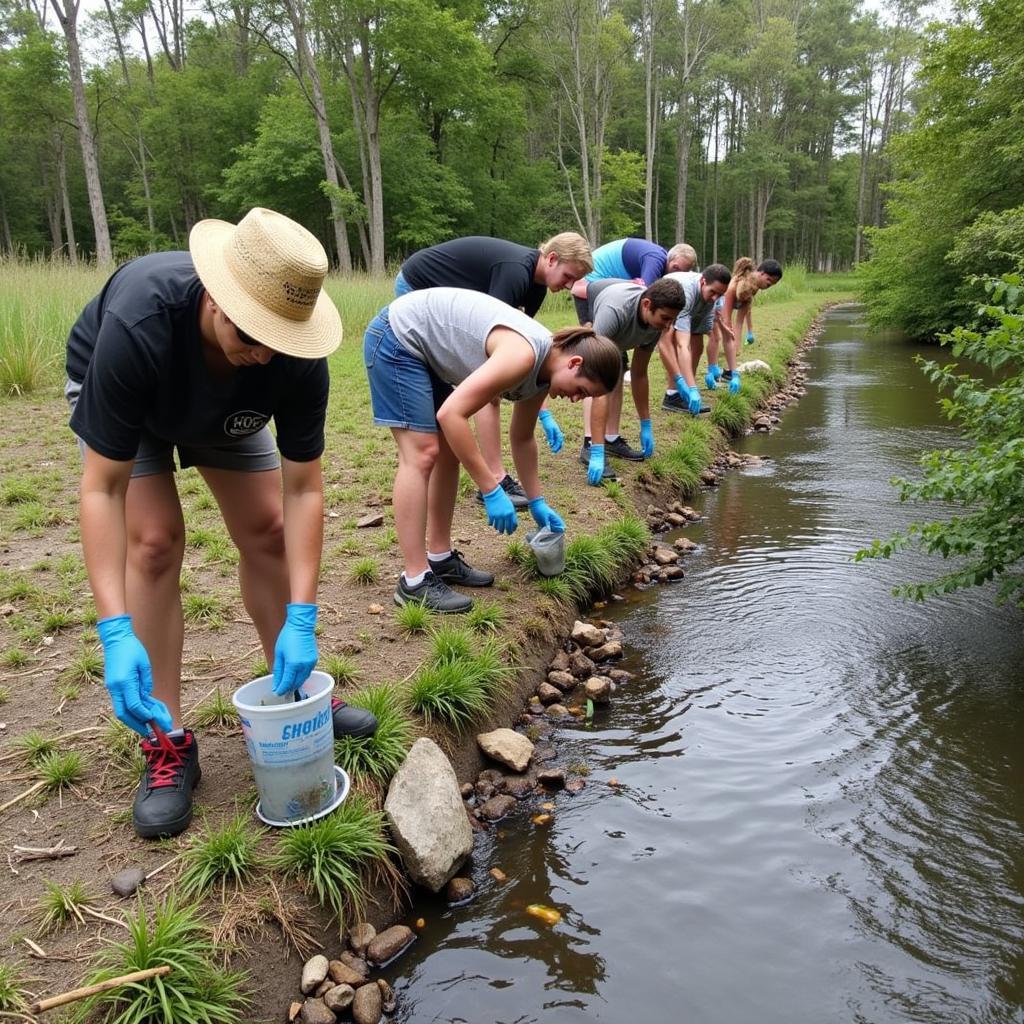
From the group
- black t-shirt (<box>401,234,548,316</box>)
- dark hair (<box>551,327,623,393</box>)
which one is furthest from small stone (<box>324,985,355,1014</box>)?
black t-shirt (<box>401,234,548,316</box>)

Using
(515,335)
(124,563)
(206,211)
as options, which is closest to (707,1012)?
(124,563)

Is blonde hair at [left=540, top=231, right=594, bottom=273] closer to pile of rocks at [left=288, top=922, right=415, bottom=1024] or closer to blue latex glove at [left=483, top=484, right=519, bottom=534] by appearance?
blue latex glove at [left=483, top=484, right=519, bottom=534]

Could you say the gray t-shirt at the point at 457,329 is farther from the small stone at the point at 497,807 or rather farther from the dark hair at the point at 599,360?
the small stone at the point at 497,807

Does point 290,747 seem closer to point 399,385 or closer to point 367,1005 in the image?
point 367,1005

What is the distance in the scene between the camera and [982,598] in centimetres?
411

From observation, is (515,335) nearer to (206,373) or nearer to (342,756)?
(206,373)

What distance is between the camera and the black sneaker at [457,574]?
3820 mm

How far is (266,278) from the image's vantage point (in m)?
1.72

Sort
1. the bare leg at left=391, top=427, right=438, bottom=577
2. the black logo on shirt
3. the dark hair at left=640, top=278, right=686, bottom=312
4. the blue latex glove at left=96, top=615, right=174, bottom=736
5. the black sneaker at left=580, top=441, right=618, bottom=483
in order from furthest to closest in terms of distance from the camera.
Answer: the black sneaker at left=580, top=441, right=618, bottom=483 < the dark hair at left=640, top=278, right=686, bottom=312 < the bare leg at left=391, top=427, right=438, bottom=577 < the black logo on shirt < the blue latex glove at left=96, top=615, right=174, bottom=736

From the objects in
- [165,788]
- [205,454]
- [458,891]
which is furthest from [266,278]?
[458,891]

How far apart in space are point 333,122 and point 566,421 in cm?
2479

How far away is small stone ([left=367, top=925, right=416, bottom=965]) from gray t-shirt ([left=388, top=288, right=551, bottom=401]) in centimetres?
209

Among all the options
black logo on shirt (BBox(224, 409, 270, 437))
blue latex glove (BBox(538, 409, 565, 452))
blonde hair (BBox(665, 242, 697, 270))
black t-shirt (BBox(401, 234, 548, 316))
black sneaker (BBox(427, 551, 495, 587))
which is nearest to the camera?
black logo on shirt (BBox(224, 409, 270, 437))

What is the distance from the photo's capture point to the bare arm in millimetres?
2211
